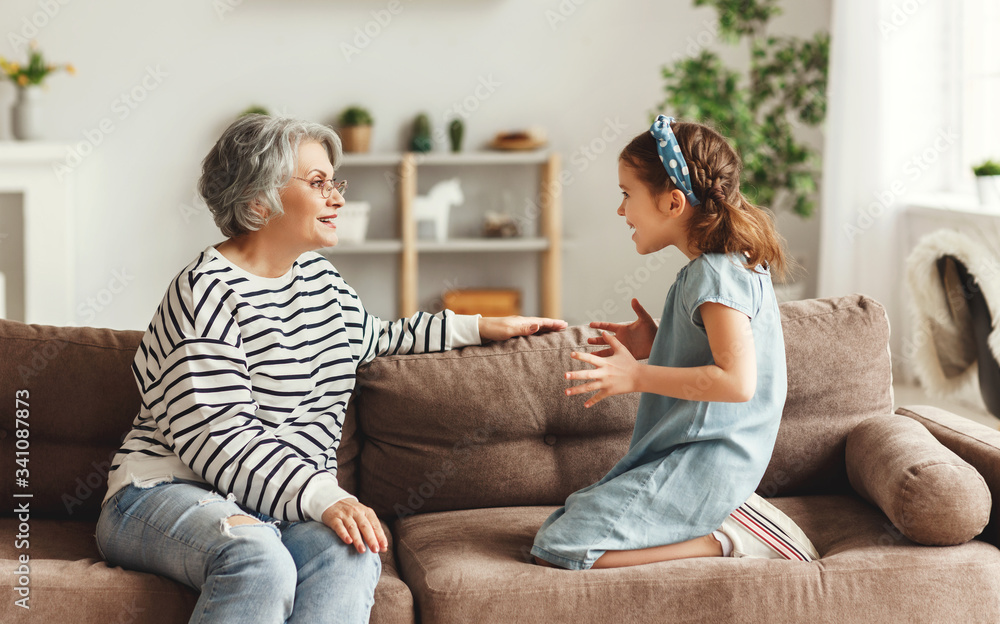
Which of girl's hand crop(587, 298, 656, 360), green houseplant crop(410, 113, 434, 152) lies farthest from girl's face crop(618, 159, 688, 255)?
green houseplant crop(410, 113, 434, 152)

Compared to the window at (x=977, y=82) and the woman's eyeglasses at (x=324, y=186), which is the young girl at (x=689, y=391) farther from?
the window at (x=977, y=82)

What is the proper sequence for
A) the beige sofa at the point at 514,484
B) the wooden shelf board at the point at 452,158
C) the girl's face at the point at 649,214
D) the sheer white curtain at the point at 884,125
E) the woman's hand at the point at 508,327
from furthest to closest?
the wooden shelf board at the point at 452,158 < the sheer white curtain at the point at 884,125 < the woman's hand at the point at 508,327 < the girl's face at the point at 649,214 < the beige sofa at the point at 514,484

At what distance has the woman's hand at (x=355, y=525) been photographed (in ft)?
4.39

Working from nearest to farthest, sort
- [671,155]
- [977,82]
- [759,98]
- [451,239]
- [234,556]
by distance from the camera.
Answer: [234,556]
[671,155]
[977,82]
[759,98]
[451,239]

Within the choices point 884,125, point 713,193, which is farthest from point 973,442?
point 884,125

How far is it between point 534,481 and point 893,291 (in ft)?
8.86

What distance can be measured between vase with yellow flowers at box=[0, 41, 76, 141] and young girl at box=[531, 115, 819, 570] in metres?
3.65

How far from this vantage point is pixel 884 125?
3805mm

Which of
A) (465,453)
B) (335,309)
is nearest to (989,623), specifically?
(465,453)

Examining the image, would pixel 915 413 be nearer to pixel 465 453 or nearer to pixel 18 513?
pixel 465 453

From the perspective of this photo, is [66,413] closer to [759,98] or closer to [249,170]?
[249,170]

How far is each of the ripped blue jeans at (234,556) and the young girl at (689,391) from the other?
0.33 meters

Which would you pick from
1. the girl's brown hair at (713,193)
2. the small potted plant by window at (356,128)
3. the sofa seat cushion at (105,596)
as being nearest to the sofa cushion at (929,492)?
the girl's brown hair at (713,193)

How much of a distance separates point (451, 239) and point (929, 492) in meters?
3.32
